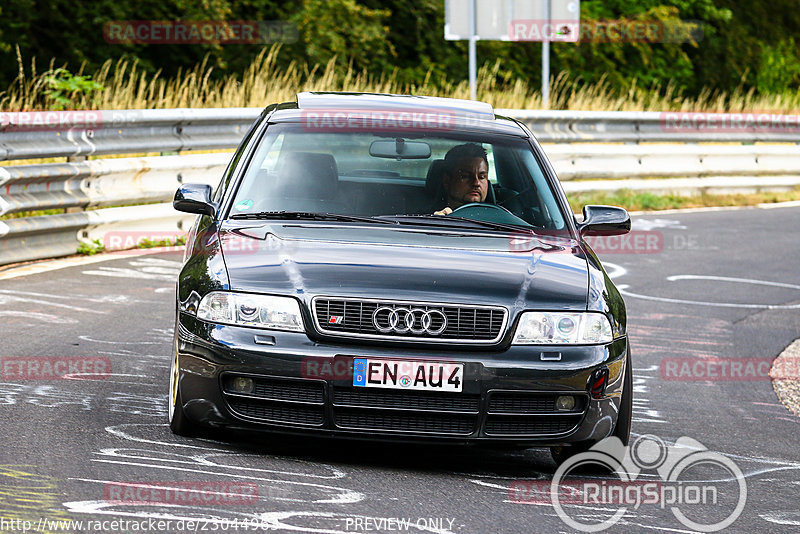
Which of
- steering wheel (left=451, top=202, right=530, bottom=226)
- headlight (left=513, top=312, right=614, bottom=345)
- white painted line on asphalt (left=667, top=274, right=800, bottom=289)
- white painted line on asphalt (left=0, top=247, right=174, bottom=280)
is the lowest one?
white painted line on asphalt (left=667, top=274, right=800, bottom=289)

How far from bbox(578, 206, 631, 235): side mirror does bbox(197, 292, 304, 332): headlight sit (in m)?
1.91

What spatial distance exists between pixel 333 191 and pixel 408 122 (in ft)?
2.09

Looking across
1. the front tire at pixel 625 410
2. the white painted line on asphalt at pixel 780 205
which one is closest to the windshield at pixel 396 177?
the front tire at pixel 625 410

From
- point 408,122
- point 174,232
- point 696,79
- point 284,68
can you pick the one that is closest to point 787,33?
point 696,79

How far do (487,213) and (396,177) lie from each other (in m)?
0.64

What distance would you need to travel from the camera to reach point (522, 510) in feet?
16.0

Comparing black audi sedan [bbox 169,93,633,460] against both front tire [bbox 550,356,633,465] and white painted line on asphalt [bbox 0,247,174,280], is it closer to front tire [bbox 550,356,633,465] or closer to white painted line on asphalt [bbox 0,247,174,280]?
front tire [bbox 550,356,633,465]

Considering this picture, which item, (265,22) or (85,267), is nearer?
(85,267)

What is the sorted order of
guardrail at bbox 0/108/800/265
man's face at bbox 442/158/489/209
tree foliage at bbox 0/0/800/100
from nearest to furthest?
man's face at bbox 442/158/489/209 < guardrail at bbox 0/108/800/265 < tree foliage at bbox 0/0/800/100

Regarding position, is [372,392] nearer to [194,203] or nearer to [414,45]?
[194,203]

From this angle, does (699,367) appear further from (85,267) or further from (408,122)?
(85,267)

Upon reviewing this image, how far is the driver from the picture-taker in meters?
6.65

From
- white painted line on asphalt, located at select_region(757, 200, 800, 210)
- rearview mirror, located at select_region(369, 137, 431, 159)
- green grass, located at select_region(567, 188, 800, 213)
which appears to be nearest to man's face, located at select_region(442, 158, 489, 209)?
rearview mirror, located at select_region(369, 137, 431, 159)

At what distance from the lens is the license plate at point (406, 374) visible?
203 inches
